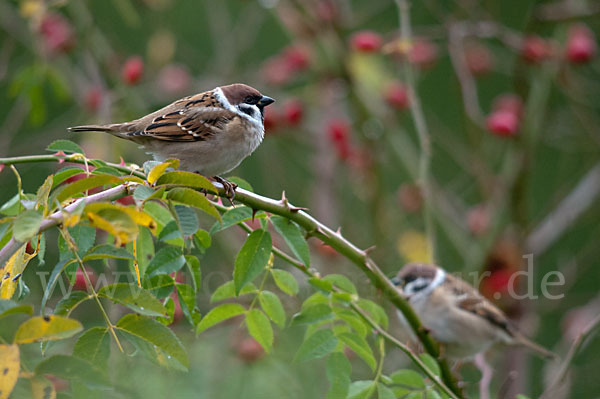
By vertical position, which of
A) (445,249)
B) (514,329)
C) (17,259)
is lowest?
(445,249)

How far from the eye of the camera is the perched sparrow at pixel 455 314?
3.64 meters

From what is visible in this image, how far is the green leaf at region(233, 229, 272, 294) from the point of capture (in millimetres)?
1311

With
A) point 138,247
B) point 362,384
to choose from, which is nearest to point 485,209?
point 362,384

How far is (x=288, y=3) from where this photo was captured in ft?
13.3

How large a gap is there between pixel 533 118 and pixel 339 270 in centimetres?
129

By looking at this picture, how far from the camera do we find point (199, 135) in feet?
8.44

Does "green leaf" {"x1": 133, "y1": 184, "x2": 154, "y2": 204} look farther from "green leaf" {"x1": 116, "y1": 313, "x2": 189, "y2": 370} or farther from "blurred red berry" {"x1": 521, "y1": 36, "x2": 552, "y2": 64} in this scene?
"blurred red berry" {"x1": 521, "y1": 36, "x2": 552, "y2": 64}

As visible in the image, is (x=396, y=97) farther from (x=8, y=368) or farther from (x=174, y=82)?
(x=8, y=368)

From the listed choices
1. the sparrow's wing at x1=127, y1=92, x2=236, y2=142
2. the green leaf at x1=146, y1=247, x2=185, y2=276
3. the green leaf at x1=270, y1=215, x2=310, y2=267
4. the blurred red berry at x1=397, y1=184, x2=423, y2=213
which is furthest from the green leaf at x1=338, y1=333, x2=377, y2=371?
the blurred red berry at x1=397, y1=184, x2=423, y2=213

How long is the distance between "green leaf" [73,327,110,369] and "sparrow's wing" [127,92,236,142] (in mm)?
1365

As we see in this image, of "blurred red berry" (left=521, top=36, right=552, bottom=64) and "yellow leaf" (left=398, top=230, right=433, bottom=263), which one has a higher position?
"blurred red berry" (left=521, top=36, right=552, bottom=64)

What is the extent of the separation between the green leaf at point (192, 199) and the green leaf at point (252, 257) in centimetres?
18

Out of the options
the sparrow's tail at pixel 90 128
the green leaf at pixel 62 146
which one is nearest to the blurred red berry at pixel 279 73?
the sparrow's tail at pixel 90 128

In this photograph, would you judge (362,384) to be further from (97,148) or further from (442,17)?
(442,17)
